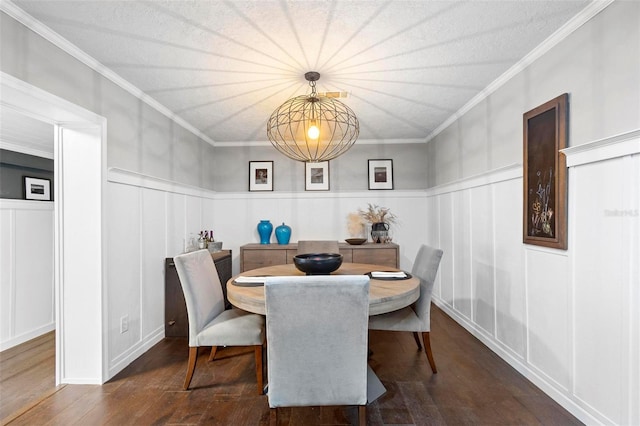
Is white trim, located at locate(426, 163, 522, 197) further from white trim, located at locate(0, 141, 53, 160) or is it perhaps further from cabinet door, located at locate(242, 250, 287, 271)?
white trim, located at locate(0, 141, 53, 160)

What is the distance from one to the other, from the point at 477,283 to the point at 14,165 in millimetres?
4986

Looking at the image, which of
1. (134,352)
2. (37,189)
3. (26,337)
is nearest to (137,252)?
(134,352)

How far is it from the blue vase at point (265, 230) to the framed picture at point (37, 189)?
8.16ft

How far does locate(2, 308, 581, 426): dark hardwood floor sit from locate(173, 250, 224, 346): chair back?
42cm

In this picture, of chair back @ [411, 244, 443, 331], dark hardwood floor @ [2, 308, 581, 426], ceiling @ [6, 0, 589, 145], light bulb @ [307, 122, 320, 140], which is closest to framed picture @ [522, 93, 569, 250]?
ceiling @ [6, 0, 589, 145]

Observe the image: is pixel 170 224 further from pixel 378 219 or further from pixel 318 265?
pixel 378 219

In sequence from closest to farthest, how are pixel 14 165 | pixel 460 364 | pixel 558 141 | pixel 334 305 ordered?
pixel 334 305, pixel 558 141, pixel 460 364, pixel 14 165

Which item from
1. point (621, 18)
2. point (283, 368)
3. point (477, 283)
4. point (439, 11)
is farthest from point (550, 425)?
point (439, 11)

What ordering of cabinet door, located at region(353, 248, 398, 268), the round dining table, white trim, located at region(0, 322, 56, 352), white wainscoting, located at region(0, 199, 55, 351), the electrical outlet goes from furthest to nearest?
cabinet door, located at region(353, 248, 398, 268) < white wainscoting, located at region(0, 199, 55, 351) < white trim, located at region(0, 322, 56, 352) < the electrical outlet < the round dining table

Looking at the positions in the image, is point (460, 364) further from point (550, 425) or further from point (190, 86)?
point (190, 86)

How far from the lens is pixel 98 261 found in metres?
2.24

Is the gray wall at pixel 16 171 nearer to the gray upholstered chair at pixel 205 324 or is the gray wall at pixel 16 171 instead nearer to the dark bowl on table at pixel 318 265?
the gray upholstered chair at pixel 205 324

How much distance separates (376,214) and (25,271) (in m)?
4.18

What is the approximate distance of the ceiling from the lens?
5.44 ft
